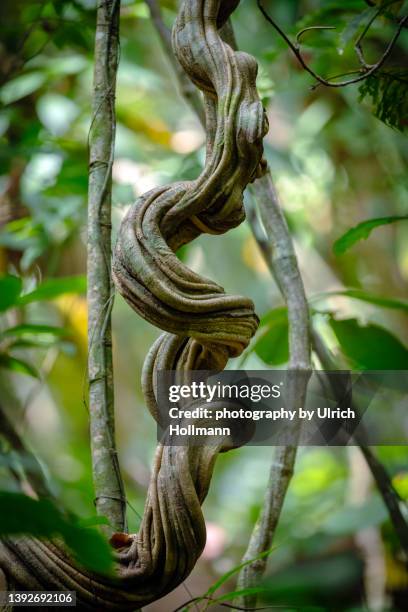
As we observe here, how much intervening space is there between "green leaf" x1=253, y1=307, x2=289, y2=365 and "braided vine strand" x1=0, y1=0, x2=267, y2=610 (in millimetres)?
435

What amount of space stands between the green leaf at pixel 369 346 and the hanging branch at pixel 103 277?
45 cm

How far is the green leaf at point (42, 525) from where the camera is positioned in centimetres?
50

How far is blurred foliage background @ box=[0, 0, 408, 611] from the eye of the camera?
130cm

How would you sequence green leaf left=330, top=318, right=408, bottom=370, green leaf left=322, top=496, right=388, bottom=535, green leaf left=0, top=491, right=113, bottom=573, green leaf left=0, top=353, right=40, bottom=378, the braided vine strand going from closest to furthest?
green leaf left=0, top=491, right=113, bottom=573 < the braided vine strand < green leaf left=330, top=318, right=408, bottom=370 < green leaf left=0, top=353, right=40, bottom=378 < green leaf left=322, top=496, right=388, bottom=535

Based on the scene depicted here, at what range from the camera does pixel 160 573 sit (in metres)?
0.71

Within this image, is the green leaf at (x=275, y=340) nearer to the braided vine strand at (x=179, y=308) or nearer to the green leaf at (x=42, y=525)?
the braided vine strand at (x=179, y=308)

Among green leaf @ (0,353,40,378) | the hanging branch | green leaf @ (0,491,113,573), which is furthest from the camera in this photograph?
green leaf @ (0,353,40,378)

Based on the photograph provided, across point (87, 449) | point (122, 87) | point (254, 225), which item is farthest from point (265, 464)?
point (254, 225)

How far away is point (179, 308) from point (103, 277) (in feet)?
0.66

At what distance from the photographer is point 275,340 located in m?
1.20

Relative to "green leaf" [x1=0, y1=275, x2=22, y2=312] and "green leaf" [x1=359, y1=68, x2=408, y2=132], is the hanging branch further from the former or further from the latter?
"green leaf" [x1=359, y1=68, x2=408, y2=132]

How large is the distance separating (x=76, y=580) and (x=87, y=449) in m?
1.52

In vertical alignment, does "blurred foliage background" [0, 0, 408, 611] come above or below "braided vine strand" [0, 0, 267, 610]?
above

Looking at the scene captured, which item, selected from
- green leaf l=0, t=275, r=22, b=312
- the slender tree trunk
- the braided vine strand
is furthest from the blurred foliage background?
the braided vine strand
